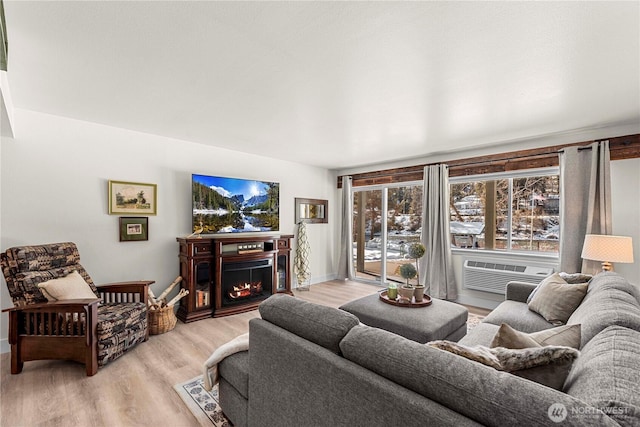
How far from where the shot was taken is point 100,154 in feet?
10.7

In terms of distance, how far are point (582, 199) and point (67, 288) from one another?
5455 millimetres

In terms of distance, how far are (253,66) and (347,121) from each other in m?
1.35

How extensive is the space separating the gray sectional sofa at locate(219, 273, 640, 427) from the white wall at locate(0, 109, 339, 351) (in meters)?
2.46

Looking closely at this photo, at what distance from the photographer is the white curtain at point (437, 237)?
446 centimetres

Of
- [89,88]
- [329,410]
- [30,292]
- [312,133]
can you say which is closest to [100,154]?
[89,88]

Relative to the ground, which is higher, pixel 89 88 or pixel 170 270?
pixel 89 88

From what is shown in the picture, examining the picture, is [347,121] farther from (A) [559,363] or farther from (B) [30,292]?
(B) [30,292]

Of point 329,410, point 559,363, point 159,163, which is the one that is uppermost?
point 159,163

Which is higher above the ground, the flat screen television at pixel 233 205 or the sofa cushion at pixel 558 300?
the flat screen television at pixel 233 205

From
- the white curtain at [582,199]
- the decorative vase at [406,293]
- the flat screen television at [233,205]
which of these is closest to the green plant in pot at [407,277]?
the decorative vase at [406,293]

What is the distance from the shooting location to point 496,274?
4.02 metres

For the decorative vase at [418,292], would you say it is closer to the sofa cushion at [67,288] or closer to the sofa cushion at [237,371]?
the sofa cushion at [237,371]

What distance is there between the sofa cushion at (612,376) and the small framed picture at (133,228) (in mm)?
4019

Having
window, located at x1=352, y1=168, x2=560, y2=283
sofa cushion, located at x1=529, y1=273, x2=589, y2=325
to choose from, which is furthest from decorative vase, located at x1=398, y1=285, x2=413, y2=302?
window, located at x1=352, y1=168, x2=560, y2=283
